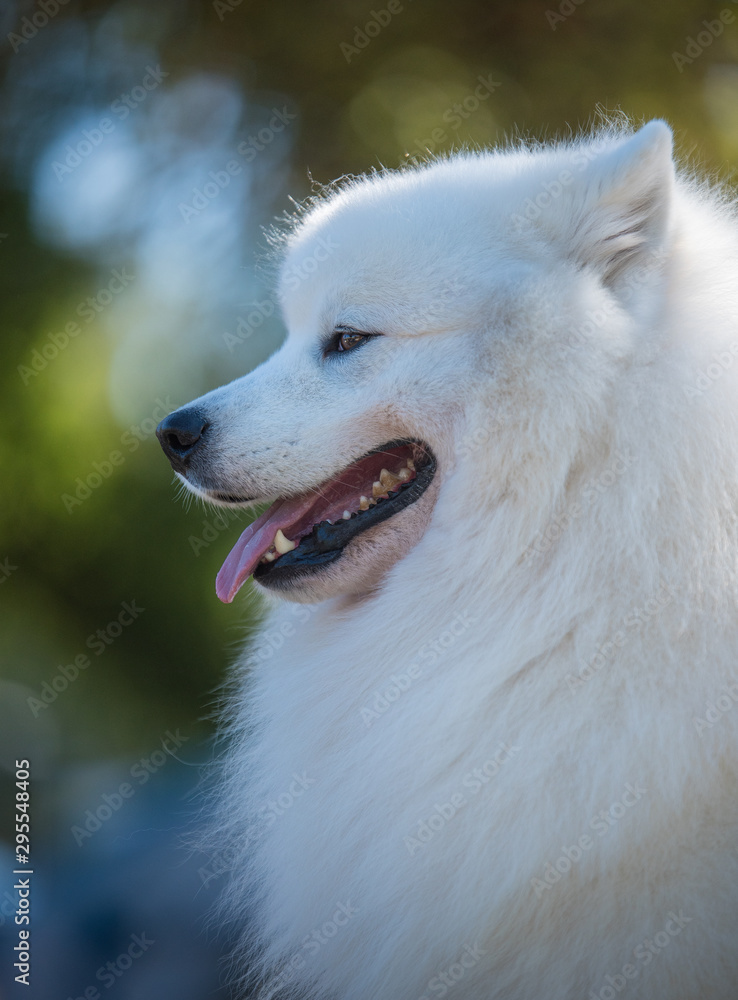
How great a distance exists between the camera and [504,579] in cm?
188

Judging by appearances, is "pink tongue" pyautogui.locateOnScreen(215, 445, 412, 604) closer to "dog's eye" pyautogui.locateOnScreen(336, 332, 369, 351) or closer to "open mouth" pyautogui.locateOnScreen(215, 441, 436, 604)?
"open mouth" pyautogui.locateOnScreen(215, 441, 436, 604)

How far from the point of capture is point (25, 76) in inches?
181

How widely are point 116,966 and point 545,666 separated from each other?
1.97m

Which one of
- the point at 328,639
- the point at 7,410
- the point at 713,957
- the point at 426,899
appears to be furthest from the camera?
the point at 7,410

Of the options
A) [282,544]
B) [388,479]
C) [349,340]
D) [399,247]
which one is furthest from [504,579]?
[399,247]

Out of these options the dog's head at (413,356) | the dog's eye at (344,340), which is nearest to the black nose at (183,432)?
the dog's head at (413,356)

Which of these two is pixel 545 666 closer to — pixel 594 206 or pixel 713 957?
pixel 713 957

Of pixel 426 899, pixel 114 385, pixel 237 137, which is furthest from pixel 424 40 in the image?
pixel 426 899

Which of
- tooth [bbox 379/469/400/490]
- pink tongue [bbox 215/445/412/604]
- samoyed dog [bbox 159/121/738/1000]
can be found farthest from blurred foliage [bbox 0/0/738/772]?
tooth [bbox 379/469/400/490]

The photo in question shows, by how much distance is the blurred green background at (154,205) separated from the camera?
4.54 meters

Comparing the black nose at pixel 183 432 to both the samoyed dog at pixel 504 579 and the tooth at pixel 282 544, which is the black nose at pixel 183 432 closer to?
the samoyed dog at pixel 504 579

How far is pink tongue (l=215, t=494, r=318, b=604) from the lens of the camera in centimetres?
219

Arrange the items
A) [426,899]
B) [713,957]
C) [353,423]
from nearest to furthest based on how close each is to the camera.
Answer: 1. [713,957]
2. [426,899]
3. [353,423]

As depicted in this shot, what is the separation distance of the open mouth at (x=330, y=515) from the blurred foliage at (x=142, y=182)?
2.55 meters
